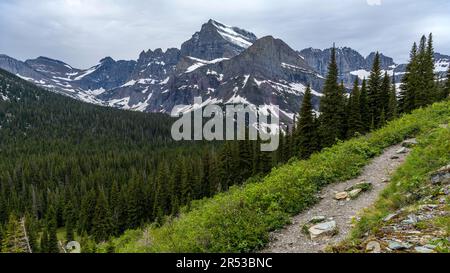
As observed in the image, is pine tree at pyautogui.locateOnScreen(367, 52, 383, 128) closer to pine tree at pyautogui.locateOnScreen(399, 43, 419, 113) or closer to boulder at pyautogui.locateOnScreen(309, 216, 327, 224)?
pine tree at pyautogui.locateOnScreen(399, 43, 419, 113)

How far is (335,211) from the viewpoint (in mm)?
12594

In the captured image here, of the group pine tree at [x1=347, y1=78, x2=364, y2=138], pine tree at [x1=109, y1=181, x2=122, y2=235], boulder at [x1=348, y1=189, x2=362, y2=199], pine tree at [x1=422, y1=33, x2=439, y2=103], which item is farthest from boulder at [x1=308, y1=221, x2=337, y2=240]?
pine tree at [x1=109, y1=181, x2=122, y2=235]

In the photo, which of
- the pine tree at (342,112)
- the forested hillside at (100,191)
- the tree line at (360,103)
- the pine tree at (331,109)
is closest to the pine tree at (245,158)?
the forested hillside at (100,191)

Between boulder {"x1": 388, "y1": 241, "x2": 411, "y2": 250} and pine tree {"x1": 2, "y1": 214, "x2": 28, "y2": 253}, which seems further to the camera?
pine tree {"x1": 2, "y1": 214, "x2": 28, "y2": 253}

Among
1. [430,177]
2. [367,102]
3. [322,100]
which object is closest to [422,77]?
[367,102]

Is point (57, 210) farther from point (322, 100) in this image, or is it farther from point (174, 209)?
point (322, 100)

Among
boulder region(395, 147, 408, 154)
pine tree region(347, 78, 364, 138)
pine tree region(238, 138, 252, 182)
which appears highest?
pine tree region(347, 78, 364, 138)

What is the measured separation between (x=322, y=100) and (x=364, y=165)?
3253cm

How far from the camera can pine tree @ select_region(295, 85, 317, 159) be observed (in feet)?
157

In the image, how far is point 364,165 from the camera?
677 inches

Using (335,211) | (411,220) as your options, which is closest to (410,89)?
(335,211)

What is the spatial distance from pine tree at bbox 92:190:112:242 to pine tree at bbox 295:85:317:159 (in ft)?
159
